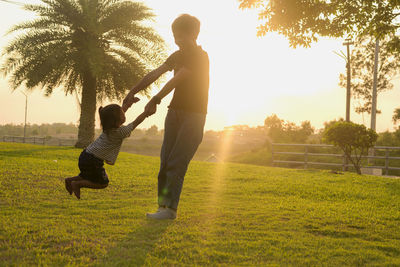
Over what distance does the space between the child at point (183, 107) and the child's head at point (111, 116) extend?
0.81 meters

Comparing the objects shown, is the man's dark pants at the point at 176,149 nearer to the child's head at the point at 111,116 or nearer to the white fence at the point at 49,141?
the child's head at the point at 111,116

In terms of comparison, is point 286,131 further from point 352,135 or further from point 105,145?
point 105,145

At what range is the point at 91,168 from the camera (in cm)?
343

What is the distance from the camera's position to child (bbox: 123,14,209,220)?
394 centimetres

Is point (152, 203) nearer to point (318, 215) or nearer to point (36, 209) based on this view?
point (36, 209)

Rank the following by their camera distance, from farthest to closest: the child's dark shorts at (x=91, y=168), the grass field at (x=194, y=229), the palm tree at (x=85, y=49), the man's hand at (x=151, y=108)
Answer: the palm tree at (x=85, y=49) → the man's hand at (x=151, y=108) → the child's dark shorts at (x=91, y=168) → the grass field at (x=194, y=229)

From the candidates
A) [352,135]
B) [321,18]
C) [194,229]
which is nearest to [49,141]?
[352,135]

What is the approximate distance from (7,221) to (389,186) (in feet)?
27.8

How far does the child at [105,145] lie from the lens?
3.28 m

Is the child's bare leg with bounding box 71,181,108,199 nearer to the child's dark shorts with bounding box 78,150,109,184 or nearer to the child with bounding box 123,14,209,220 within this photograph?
the child's dark shorts with bounding box 78,150,109,184

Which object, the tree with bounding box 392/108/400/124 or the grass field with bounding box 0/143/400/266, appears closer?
the grass field with bounding box 0/143/400/266

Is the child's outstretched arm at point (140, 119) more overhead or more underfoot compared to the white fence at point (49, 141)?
more overhead

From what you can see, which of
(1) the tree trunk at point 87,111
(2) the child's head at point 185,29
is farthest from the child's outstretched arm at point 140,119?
(1) the tree trunk at point 87,111

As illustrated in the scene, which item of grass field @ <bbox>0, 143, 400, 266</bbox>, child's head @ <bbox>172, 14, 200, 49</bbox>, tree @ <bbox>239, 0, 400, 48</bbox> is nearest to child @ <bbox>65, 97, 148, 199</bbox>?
grass field @ <bbox>0, 143, 400, 266</bbox>
